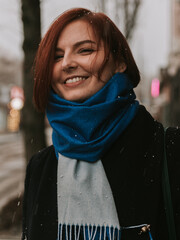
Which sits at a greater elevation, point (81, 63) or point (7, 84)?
point (7, 84)

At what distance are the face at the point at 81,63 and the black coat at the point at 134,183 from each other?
1.01 feet

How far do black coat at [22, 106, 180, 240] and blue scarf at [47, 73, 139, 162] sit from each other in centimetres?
7

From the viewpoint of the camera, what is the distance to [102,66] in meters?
1.67

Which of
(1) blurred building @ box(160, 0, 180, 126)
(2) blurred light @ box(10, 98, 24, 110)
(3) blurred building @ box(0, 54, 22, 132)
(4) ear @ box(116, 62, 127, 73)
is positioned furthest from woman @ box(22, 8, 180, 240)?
(3) blurred building @ box(0, 54, 22, 132)

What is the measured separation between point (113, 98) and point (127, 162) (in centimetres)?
36

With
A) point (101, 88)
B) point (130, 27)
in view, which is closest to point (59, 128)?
point (101, 88)

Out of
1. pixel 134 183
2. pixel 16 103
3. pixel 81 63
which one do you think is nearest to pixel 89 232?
pixel 134 183

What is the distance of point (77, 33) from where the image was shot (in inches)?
68.7

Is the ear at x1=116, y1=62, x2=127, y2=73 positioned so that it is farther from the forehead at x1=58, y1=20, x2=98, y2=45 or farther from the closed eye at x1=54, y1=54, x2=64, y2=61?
the closed eye at x1=54, y1=54, x2=64, y2=61

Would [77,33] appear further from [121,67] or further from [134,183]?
[134,183]

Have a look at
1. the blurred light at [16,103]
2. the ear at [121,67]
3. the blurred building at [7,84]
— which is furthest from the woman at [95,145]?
the blurred building at [7,84]

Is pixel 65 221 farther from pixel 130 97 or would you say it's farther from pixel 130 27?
pixel 130 27

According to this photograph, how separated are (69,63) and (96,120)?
0.36 meters

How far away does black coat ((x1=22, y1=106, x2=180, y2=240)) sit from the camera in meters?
1.49
